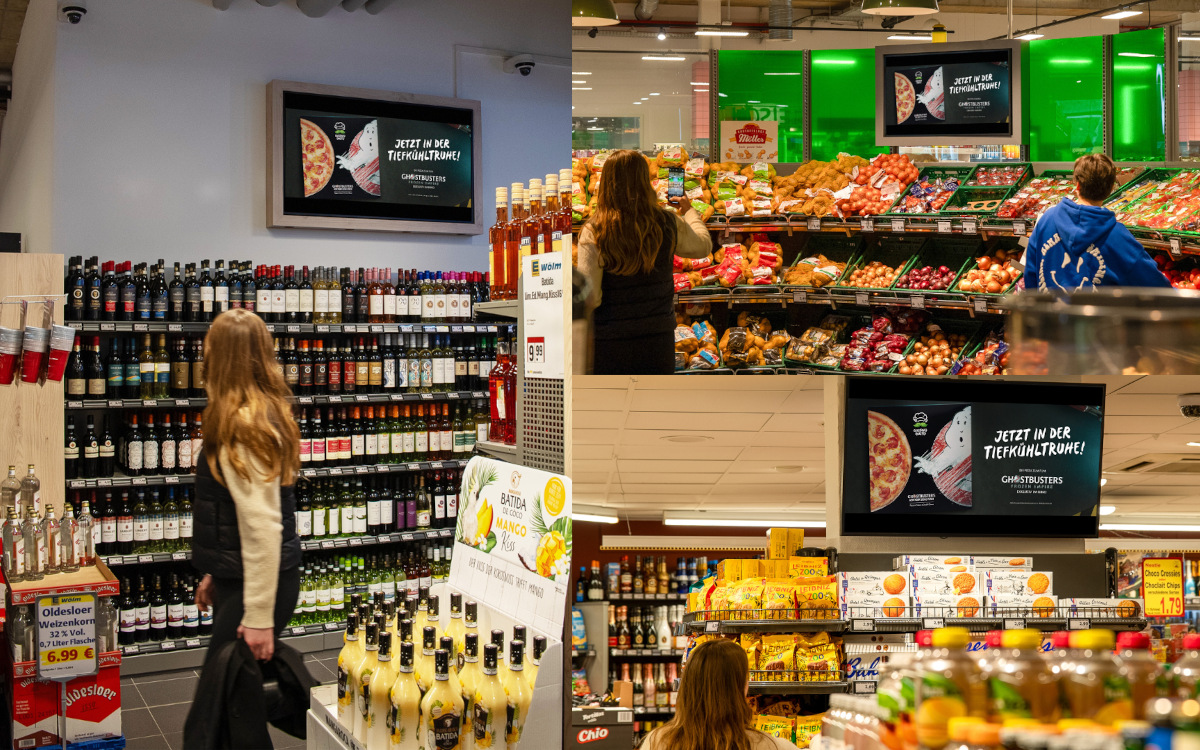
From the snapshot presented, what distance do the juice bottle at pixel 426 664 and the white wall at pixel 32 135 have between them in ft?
16.8

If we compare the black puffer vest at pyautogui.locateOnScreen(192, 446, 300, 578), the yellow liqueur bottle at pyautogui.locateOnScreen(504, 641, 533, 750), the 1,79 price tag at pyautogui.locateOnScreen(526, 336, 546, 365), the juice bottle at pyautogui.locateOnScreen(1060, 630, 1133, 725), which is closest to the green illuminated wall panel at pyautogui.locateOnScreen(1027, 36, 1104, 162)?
the 1,79 price tag at pyautogui.locateOnScreen(526, 336, 546, 365)

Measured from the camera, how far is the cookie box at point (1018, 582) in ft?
11.4

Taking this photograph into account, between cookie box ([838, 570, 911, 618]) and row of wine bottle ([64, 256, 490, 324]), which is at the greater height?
row of wine bottle ([64, 256, 490, 324])

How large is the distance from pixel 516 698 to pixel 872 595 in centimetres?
153

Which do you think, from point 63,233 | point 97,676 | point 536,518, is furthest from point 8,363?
point 536,518

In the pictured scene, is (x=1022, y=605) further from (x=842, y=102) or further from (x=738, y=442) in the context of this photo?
(x=842, y=102)

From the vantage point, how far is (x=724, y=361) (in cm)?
417

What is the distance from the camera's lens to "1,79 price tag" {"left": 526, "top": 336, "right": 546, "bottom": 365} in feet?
9.28

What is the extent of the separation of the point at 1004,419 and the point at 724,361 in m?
1.15

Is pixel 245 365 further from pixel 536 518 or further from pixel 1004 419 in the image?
pixel 1004 419

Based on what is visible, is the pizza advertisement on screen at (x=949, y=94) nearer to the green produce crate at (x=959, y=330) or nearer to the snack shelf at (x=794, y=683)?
the green produce crate at (x=959, y=330)

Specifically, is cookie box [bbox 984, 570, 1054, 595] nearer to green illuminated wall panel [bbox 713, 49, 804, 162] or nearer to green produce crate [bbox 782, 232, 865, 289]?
green produce crate [bbox 782, 232, 865, 289]

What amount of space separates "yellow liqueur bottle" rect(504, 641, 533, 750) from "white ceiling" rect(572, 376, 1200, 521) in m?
1.10

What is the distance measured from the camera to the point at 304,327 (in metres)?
6.43
